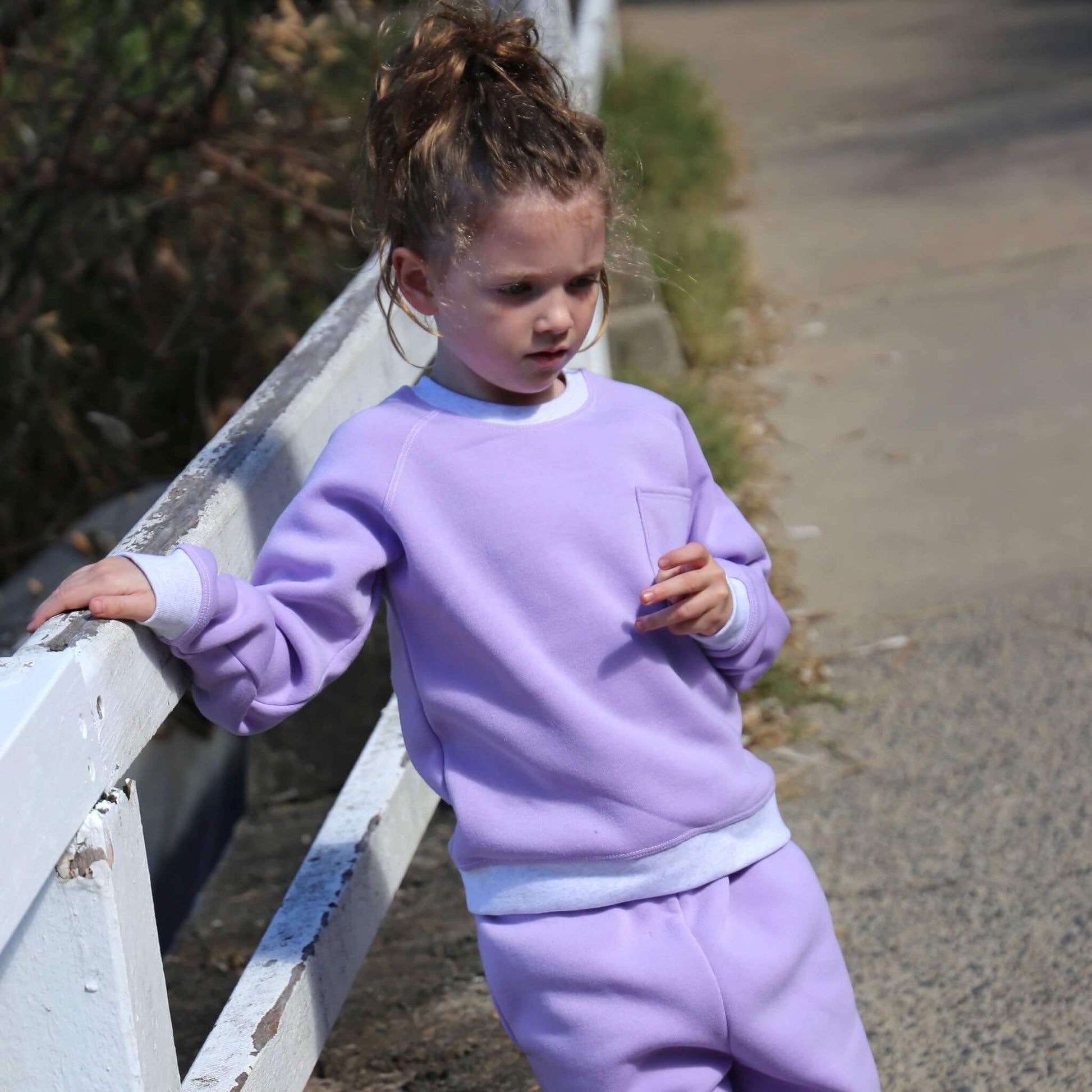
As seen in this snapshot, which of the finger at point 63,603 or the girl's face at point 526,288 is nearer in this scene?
the finger at point 63,603

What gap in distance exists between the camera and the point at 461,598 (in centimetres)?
171

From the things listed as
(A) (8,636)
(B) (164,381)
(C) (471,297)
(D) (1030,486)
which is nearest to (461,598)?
(C) (471,297)

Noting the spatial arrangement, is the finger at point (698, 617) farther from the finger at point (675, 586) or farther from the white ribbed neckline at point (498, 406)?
the white ribbed neckline at point (498, 406)

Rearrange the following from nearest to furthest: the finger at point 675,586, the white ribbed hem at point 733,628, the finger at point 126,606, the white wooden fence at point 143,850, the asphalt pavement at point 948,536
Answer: the white wooden fence at point 143,850 < the finger at point 126,606 < the finger at point 675,586 < the white ribbed hem at point 733,628 < the asphalt pavement at point 948,536

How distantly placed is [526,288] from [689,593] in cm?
38

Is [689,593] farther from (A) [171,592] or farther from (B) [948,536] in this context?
(B) [948,536]

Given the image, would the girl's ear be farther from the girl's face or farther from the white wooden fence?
the white wooden fence

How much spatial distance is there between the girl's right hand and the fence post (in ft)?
0.51

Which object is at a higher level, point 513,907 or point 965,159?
point 513,907

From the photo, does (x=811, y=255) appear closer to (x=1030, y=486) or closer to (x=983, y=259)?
(x=983, y=259)

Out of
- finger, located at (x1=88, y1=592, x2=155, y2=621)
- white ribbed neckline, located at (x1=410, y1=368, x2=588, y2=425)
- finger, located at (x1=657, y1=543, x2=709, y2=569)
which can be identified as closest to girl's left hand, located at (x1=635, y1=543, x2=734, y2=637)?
finger, located at (x1=657, y1=543, x2=709, y2=569)

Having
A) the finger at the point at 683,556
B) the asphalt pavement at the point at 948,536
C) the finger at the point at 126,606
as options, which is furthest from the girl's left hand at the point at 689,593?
the asphalt pavement at the point at 948,536

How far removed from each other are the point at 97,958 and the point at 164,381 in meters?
4.01

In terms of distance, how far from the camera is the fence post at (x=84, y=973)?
4.27ft
